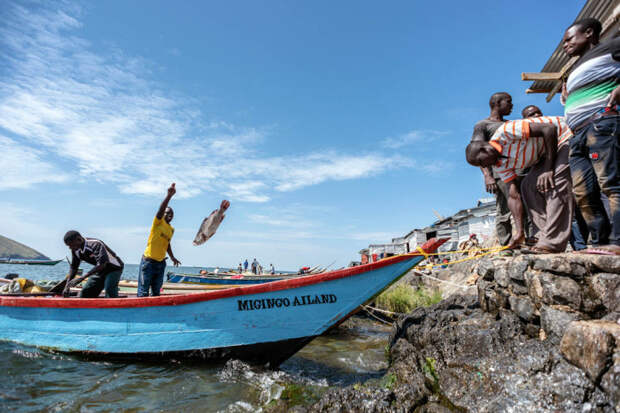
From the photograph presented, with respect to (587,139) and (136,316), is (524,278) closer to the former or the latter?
(587,139)

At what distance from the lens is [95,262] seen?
562 centimetres

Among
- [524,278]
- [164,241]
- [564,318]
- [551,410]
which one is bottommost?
[551,410]

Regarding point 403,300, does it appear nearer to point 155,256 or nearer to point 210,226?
point 210,226

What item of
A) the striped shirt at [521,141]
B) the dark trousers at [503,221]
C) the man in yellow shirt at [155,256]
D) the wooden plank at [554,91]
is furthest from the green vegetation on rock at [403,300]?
the man in yellow shirt at [155,256]

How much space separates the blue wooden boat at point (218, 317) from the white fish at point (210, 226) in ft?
9.07

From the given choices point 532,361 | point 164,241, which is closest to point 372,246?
point 164,241

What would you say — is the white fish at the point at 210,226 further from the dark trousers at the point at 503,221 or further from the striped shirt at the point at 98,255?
the dark trousers at the point at 503,221

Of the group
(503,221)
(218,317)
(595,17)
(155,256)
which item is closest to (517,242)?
(503,221)

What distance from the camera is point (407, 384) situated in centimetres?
310

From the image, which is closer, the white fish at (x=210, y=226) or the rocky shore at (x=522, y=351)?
the rocky shore at (x=522, y=351)

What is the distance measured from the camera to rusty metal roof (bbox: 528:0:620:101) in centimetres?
473

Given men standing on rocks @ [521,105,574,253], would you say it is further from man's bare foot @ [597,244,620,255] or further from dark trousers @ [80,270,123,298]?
dark trousers @ [80,270,123,298]

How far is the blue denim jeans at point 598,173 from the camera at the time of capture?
2.63 metres

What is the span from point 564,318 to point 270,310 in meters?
3.23
